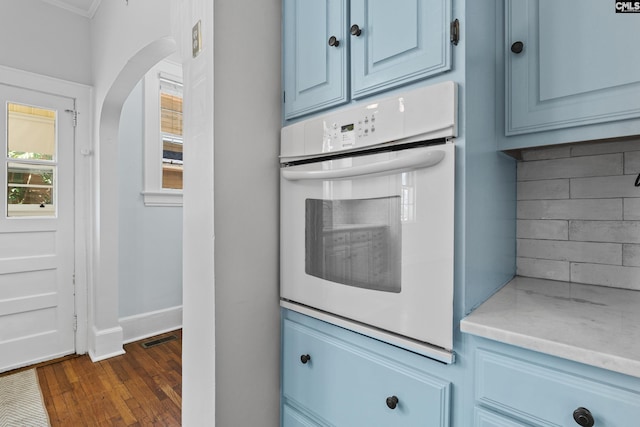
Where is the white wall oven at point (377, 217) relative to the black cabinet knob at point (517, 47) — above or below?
below

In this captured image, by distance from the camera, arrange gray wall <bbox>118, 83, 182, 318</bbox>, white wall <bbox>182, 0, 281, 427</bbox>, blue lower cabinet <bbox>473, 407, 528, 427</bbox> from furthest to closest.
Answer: gray wall <bbox>118, 83, 182, 318</bbox>
white wall <bbox>182, 0, 281, 427</bbox>
blue lower cabinet <bbox>473, 407, 528, 427</bbox>

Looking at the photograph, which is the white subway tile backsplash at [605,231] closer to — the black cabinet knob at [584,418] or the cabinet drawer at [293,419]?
the black cabinet knob at [584,418]

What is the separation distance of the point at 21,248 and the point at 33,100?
1.10 meters

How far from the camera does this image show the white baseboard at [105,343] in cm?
261

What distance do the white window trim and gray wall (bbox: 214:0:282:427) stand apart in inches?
84.3

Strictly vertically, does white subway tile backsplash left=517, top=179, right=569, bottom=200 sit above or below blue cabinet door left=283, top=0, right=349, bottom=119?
below

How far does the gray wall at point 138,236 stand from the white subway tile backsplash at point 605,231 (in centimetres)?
309

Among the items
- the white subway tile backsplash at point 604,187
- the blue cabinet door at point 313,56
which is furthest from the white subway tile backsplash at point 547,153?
the blue cabinet door at point 313,56

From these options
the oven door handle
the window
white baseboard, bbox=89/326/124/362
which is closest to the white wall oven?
the oven door handle

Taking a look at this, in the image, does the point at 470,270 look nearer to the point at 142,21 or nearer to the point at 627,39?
the point at 627,39

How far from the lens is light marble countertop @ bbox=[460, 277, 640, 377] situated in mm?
639

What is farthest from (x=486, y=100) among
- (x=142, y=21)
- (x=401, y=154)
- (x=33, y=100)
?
(x=33, y=100)

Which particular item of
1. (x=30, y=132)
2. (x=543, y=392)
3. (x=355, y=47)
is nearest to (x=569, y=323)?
(x=543, y=392)

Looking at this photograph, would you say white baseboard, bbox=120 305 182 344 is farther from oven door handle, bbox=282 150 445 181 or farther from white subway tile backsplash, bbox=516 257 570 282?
white subway tile backsplash, bbox=516 257 570 282
